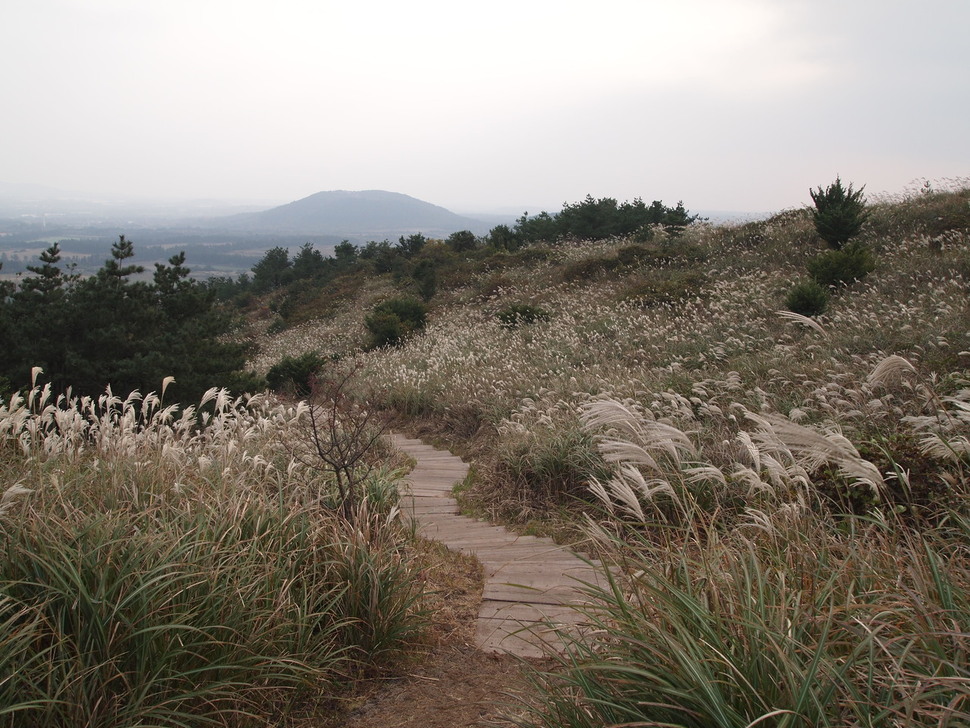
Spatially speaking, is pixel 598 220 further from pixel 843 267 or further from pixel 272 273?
pixel 272 273

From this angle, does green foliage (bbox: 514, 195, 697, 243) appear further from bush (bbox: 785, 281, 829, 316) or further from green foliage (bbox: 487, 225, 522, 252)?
bush (bbox: 785, 281, 829, 316)

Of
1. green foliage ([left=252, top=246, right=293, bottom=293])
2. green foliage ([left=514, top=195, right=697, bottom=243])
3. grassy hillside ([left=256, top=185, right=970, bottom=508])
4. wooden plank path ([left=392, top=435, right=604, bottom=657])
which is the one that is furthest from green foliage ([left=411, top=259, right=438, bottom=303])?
wooden plank path ([left=392, top=435, right=604, bottom=657])

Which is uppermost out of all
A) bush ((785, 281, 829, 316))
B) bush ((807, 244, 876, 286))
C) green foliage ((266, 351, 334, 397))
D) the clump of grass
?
bush ((807, 244, 876, 286))

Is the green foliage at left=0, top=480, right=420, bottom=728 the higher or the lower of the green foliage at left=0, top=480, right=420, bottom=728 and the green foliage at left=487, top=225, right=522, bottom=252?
the lower

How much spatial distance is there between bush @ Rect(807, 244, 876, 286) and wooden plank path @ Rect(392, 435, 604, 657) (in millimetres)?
8340

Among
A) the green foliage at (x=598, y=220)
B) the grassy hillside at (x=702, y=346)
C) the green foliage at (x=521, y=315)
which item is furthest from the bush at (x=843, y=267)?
the green foliage at (x=598, y=220)

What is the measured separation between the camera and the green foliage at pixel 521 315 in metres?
15.4

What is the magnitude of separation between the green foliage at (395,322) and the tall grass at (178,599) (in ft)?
49.4

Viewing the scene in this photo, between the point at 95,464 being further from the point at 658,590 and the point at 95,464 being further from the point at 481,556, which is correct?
the point at 658,590

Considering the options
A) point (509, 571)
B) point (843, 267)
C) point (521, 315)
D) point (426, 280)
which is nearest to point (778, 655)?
point (509, 571)

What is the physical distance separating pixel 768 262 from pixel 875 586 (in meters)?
14.6

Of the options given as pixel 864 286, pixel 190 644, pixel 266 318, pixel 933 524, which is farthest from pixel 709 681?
pixel 266 318

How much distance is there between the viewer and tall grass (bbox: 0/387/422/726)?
218cm

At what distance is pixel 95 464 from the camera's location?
143 inches
